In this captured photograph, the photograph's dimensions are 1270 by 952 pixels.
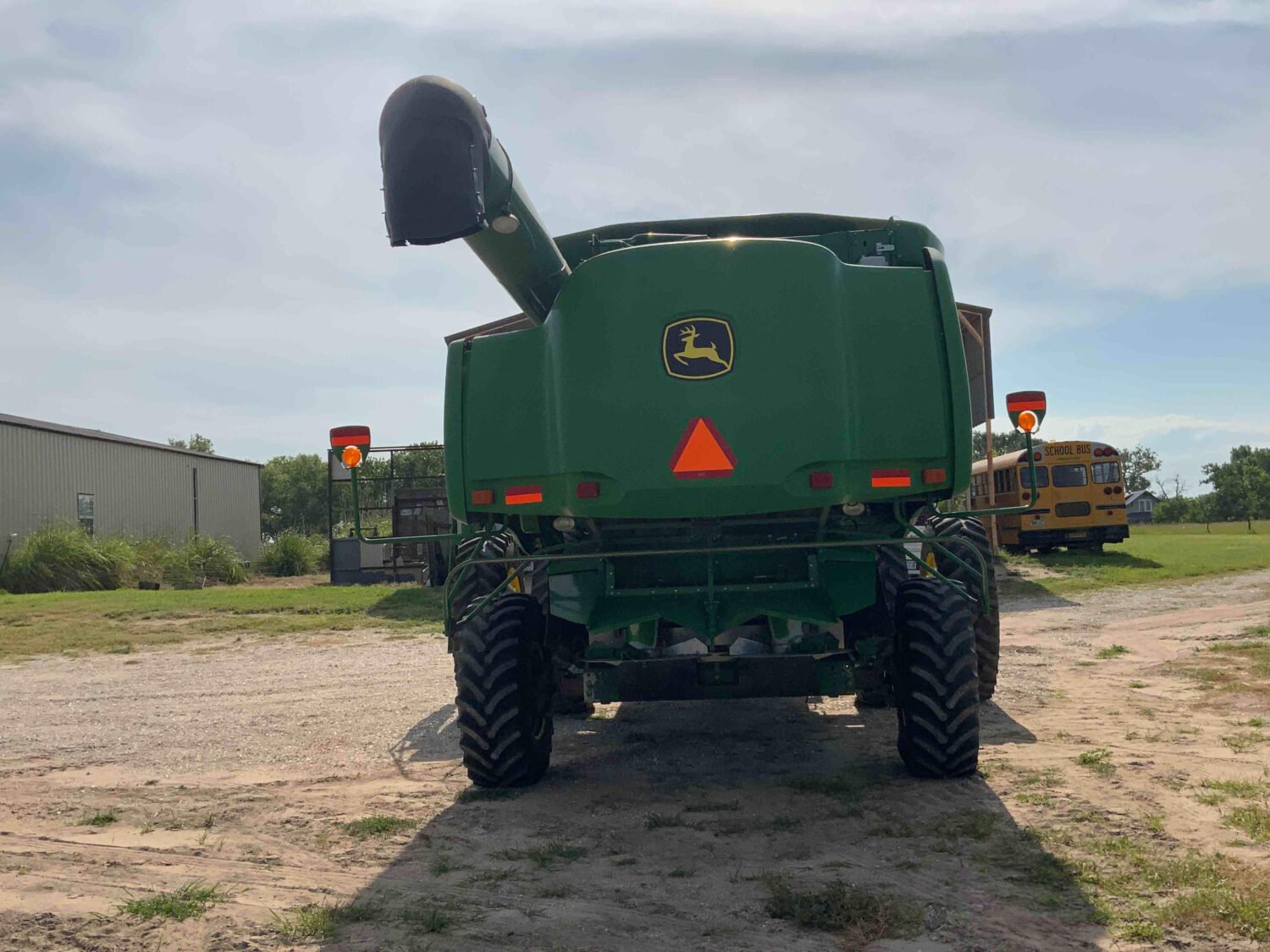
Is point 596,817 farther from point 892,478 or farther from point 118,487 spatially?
point 118,487

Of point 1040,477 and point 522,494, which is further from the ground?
point 1040,477

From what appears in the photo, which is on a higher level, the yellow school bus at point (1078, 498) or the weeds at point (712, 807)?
the yellow school bus at point (1078, 498)

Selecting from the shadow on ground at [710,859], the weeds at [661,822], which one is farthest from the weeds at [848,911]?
the weeds at [661,822]

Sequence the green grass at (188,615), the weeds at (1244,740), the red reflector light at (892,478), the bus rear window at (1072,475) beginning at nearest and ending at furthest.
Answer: the red reflector light at (892,478) → the weeds at (1244,740) → the green grass at (188,615) → the bus rear window at (1072,475)

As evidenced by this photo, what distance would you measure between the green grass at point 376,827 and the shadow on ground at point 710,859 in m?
0.14

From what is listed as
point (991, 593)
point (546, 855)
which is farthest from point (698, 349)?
point (991, 593)

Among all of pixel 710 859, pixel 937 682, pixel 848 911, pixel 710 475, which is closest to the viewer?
pixel 848 911

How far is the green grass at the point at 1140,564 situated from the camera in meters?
20.1

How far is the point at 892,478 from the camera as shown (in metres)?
5.62

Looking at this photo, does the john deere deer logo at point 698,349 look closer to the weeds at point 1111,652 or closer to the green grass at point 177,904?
the green grass at point 177,904

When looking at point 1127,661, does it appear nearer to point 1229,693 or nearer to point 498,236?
point 1229,693

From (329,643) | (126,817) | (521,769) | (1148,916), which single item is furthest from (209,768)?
(329,643)

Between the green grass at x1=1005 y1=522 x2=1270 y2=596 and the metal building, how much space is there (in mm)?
24311

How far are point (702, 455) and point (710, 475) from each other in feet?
0.35
